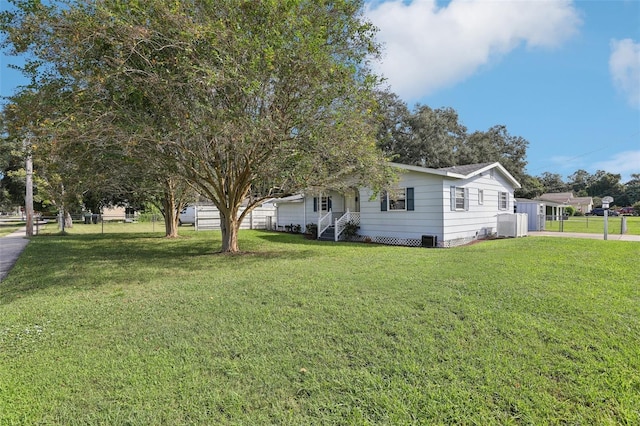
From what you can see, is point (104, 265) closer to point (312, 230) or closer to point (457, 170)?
point (312, 230)

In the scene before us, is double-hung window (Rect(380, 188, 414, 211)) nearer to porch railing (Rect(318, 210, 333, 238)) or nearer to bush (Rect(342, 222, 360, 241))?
bush (Rect(342, 222, 360, 241))

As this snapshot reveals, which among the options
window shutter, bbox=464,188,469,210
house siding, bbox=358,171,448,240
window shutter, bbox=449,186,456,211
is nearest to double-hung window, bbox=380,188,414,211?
house siding, bbox=358,171,448,240

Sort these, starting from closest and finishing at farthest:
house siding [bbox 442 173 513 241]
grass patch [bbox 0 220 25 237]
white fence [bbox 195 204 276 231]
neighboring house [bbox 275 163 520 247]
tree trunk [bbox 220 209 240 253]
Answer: tree trunk [bbox 220 209 240 253], neighboring house [bbox 275 163 520 247], house siding [bbox 442 173 513 241], grass patch [bbox 0 220 25 237], white fence [bbox 195 204 276 231]

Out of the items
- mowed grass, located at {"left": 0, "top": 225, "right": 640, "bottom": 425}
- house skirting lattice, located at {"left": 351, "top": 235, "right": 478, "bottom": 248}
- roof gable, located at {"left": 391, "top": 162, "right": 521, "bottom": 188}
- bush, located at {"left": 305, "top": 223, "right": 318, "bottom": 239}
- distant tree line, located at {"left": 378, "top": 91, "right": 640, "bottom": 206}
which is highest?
distant tree line, located at {"left": 378, "top": 91, "right": 640, "bottom": 206}

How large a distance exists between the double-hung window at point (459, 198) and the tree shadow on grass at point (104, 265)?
6.63m

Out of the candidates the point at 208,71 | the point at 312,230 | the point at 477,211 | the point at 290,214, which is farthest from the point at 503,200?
the point at 208,71

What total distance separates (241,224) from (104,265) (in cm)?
1370

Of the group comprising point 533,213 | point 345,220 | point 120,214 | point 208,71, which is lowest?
point 345,220

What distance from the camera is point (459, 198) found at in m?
13.7

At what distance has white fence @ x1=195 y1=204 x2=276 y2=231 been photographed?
2320 centimetres

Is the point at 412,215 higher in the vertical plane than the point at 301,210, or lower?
lower

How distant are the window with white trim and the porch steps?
872 centimetres

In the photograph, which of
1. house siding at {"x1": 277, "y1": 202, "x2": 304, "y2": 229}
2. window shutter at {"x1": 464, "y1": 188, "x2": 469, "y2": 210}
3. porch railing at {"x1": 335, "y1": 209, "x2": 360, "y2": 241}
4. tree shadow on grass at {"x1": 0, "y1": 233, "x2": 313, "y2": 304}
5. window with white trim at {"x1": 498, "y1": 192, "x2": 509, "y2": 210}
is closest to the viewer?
tree shadow on grass at {"x1": 0, "y1": 233, "x2": 313, "y2": 304}

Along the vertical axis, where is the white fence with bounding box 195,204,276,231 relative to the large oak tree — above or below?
below
